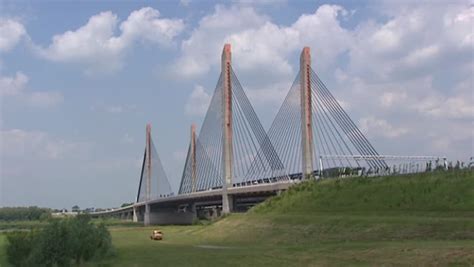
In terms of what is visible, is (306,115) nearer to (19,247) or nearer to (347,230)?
(347,230)

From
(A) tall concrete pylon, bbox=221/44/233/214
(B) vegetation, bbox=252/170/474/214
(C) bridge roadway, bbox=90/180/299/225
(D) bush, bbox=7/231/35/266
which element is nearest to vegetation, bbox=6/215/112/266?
(D) bush, bbox=7/231/35/266

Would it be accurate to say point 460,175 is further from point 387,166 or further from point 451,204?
point 387,166

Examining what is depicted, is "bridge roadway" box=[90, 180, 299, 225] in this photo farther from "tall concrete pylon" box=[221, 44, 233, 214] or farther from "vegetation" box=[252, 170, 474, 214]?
"vegetation" box=[252, 170, 474, 214]

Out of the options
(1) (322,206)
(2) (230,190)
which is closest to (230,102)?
(2) (230,190)

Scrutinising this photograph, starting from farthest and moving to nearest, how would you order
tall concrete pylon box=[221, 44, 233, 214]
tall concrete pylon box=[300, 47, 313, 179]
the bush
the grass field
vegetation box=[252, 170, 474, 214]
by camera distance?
tall concrete pylon box=[221, 44, 233, 214] < tall concrete pylon box=[300, 47, 313, 179] < vegetation box=[252, 170, 474, 214] < the bush < the grass field

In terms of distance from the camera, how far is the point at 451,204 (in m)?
45.7

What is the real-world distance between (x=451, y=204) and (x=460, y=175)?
5.86 m

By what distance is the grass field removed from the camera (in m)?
30.8

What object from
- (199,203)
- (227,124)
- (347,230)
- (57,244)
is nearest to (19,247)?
(57,244)

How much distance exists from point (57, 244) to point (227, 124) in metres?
47.6

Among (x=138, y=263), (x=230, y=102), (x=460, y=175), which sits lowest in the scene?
(x=138, y=263)

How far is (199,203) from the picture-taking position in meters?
109

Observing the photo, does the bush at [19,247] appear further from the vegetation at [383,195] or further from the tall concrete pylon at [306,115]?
the tall concrete pylon at [306,115]

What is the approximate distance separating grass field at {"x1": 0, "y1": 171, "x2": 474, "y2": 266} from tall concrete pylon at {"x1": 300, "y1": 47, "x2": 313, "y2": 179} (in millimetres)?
2448
